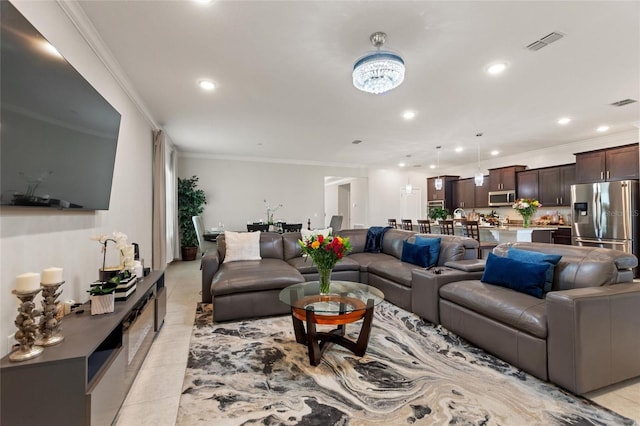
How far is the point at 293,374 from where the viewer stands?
6.80 feet

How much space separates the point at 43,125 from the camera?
1.61 meters

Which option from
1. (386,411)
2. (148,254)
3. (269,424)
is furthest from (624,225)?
(148,254)

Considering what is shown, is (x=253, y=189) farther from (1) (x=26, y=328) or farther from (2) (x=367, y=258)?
(1) (x=26, y=328)

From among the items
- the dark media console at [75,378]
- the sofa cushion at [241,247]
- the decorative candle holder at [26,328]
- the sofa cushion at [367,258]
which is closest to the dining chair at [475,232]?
the sofa cushion at [367,258]

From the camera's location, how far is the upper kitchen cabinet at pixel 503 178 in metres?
7.46

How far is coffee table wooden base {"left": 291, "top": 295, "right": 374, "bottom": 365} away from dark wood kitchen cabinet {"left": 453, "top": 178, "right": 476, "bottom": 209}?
7706mm

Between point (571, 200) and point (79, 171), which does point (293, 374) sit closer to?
point (79, 171)

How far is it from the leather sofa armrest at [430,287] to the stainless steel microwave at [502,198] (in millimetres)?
5642

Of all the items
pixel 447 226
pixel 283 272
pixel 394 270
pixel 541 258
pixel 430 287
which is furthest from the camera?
pixel 447 226

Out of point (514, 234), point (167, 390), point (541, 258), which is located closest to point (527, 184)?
point (514, 234)

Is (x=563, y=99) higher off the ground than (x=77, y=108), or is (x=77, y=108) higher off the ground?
(x=563, y=99)

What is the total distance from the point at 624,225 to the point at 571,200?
106 centimetres

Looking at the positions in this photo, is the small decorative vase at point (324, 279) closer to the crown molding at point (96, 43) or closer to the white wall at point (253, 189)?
the crown molding at point (96, 43)

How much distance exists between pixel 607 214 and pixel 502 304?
486 cm
